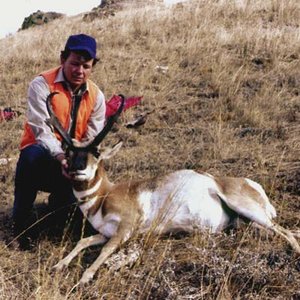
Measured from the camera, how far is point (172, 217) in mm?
4695

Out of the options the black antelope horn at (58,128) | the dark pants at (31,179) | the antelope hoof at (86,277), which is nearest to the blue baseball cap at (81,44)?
the black antelope horn at (58,128)

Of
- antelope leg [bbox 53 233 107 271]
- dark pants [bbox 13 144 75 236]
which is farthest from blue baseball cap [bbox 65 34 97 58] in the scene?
antelope leg [bbox 53 233 107 271]

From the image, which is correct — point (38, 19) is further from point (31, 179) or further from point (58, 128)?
point (58, 128)

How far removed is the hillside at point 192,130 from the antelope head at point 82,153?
59 cm

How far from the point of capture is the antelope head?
180 inches

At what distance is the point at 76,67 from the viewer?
5172mm

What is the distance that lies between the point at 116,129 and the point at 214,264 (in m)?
4.18

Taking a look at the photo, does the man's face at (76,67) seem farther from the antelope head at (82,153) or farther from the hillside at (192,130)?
the hillside at (192,130)

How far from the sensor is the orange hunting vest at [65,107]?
523cm

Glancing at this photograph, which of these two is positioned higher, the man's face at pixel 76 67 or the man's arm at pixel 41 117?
the man's face at pixel 76 67

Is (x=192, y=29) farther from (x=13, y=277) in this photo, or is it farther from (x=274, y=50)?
(x=13, y=277)

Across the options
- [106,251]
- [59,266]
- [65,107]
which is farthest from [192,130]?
[59,266]

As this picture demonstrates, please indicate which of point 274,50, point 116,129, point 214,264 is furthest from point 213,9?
point 214,264

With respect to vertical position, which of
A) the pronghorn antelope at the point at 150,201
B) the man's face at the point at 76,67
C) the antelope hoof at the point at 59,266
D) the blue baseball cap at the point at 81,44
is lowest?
the antelope hoof at the point at 59,266
